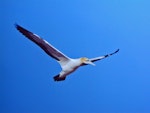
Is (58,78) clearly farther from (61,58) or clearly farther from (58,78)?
(61,58)

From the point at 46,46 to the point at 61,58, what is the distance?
0.10 meters

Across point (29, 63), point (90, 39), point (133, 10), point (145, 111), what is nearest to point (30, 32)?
point (29, 63)

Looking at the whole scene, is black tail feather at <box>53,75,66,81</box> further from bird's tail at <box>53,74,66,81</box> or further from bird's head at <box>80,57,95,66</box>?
bird's head at <box>80,57,95,66</box>

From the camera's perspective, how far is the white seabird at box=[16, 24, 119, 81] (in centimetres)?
206

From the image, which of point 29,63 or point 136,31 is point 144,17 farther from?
point 29,63

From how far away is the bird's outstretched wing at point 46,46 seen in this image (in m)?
2.06

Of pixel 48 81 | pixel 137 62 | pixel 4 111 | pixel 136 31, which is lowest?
pixel 4 111

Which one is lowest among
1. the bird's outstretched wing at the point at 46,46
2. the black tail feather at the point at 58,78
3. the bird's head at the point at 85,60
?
the black tail feather at the point at 58,78

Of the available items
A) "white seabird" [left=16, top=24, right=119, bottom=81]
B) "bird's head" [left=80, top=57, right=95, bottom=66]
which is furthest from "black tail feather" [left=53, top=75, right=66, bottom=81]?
"bird's head" [left=80, top=57, right=95, bottom=66]

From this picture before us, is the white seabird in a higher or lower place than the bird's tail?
higher

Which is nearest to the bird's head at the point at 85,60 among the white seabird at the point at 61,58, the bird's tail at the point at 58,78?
the white seabird at the point at 61,58

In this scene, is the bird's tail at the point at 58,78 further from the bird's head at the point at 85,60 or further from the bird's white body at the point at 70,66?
the bird's head at the point at 85,60

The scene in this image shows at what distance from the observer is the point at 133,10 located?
2.12 m

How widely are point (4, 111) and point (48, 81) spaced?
0.29 metres
